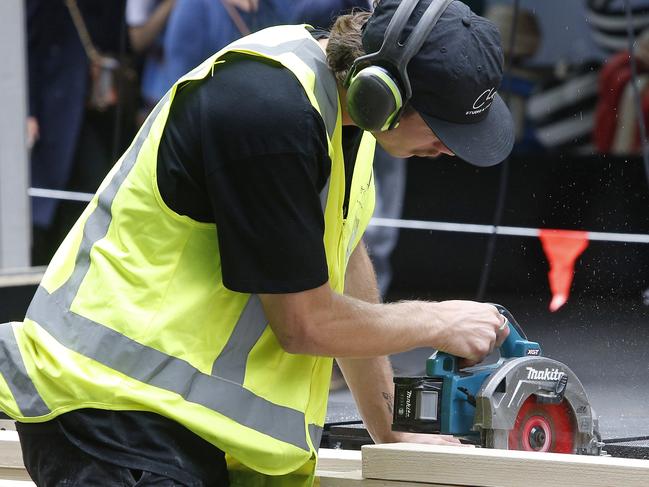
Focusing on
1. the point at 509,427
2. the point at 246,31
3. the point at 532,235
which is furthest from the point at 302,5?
the point at 509,427

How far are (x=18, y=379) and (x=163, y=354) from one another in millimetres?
269

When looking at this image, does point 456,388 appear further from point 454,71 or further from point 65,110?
point 65,110

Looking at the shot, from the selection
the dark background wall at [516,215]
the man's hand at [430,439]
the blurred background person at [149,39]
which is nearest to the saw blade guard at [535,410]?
the man's hand at [430,439]

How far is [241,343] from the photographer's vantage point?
1977mm

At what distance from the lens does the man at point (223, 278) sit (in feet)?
6.07

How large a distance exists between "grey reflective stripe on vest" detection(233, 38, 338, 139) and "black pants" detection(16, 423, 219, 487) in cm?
66

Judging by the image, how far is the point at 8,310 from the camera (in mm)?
4262

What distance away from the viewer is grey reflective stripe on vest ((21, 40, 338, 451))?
1.91 metres

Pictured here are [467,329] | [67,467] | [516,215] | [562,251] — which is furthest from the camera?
[516,215]

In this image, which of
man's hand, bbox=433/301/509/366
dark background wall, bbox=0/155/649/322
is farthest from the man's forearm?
dark background wall, bbox=0/155/649/322

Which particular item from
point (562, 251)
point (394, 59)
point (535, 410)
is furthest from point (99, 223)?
point (562, 251)

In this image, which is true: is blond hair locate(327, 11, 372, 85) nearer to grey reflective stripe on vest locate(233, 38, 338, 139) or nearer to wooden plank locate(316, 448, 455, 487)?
grey reflective stripe on vest locate(233, 38, 338, 139)

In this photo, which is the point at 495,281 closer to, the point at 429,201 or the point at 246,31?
the point at 429,201

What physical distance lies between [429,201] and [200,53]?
1431 mm
